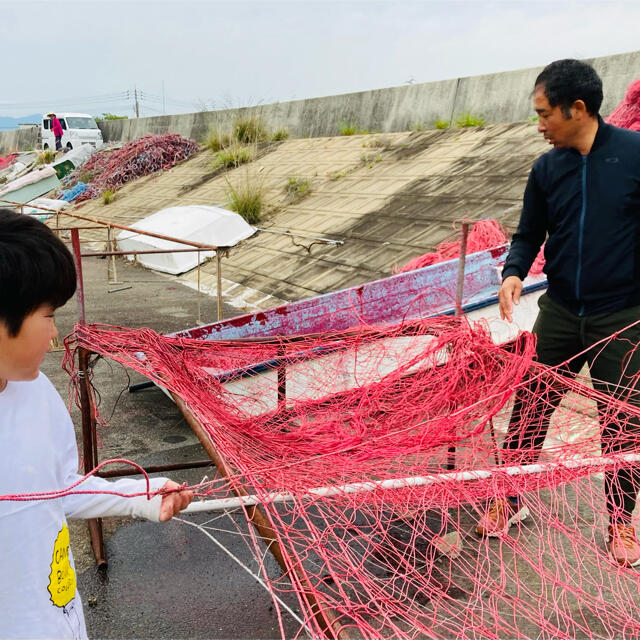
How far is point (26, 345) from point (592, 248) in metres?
2.09

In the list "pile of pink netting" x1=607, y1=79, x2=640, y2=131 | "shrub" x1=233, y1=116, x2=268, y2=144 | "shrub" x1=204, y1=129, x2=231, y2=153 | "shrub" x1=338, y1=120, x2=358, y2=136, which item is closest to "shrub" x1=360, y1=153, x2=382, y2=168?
"shrub" x1=338, y1=120, x2=358, y2=136

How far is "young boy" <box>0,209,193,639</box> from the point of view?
112 centimetres

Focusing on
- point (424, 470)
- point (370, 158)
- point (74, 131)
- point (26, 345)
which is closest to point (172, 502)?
point (26, 345)

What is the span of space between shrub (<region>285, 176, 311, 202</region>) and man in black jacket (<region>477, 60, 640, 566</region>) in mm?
8283

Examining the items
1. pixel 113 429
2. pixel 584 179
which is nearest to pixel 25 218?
pixel 584 179

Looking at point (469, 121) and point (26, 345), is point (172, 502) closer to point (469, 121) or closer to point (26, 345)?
point (26, 345)

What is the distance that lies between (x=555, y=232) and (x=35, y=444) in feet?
7.01

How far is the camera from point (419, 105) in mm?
12133

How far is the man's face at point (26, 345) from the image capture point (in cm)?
114

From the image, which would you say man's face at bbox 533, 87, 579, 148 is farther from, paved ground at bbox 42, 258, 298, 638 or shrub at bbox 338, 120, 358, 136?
shrub at bbox 338, 120, 358, 136

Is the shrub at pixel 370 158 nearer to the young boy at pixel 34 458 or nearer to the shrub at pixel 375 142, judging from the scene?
the shrub at pixel 375 142

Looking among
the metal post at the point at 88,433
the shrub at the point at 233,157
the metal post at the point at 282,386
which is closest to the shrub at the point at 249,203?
the shrub at the point at 233,157

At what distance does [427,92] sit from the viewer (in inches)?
474

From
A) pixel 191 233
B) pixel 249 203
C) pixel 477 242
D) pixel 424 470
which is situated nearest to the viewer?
pixel 424 470
